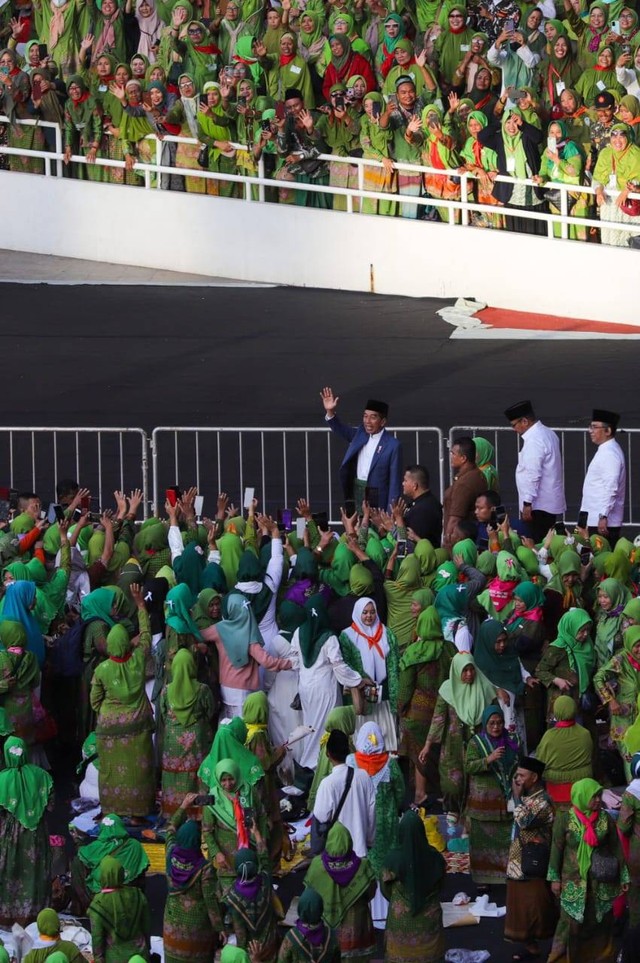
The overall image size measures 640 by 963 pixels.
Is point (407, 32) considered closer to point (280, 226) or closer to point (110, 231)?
point (280, 226)

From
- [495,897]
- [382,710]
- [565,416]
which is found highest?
[565,416]

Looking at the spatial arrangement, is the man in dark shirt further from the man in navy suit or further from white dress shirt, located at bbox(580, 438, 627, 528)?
white dress shirt, located at bbox(580, 438, 627, 528)

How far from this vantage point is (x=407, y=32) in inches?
1052

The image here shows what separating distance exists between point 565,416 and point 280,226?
6792 mm

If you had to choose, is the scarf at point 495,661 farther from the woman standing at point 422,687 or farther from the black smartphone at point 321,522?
the black smartphone at point 321,522

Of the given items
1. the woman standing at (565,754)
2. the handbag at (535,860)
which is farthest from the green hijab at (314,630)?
the handbag at (535,860)

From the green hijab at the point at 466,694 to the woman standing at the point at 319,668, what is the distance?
79 centimetres

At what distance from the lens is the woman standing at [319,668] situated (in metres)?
14.2

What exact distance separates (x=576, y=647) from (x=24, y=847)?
12.7ft

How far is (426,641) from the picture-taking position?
14.2 m

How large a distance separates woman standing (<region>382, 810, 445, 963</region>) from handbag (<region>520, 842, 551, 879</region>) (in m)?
0.63

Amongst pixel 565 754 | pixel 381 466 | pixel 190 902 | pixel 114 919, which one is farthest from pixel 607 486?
pixel 114 919

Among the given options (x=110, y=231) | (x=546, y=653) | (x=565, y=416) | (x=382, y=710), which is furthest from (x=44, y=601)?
(x=110, y=231)

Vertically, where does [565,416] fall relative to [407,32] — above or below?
below
